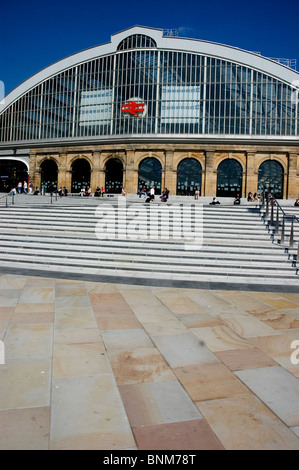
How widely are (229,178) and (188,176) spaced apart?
16.8 ft

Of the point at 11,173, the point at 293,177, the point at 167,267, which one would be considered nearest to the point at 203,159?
the point at 293,177

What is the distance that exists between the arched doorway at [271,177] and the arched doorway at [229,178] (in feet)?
8.44

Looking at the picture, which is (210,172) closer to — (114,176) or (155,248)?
(114,176)

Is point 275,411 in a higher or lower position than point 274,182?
lower

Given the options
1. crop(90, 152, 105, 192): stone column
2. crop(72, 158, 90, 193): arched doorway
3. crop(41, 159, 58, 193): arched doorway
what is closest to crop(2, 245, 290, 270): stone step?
crop(90, 152, 105, 192): stone column

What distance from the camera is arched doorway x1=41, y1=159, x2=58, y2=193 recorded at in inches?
1821

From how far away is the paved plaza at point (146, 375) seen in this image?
3.24 meters

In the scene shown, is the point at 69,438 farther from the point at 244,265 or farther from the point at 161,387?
the point at 244,265

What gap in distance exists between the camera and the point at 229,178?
40531 mm

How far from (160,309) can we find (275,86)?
41.3m

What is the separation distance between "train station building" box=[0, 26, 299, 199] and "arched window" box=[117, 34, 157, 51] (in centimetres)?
12

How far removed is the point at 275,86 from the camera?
132 feet

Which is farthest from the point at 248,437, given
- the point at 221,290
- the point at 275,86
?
the point at 275,86

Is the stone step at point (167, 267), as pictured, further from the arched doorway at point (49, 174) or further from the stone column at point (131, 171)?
the arched doorway at point (49, 174)
